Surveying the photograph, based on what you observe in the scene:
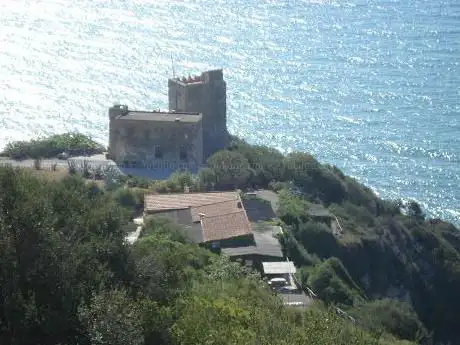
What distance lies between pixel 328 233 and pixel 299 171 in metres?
8.05

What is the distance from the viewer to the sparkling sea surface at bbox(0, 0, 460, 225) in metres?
56.8

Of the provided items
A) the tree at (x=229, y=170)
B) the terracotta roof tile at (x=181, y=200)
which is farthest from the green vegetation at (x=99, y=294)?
the tree at (x=229, y=170)

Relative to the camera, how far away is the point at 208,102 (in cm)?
4641

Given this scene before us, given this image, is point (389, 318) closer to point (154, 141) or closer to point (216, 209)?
point (216, 209)

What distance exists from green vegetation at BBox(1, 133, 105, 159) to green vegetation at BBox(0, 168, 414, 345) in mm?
21268

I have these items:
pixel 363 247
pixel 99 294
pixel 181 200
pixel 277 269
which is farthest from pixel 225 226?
pixel 99 294

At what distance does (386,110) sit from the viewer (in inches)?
2581

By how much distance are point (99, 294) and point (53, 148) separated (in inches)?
1037

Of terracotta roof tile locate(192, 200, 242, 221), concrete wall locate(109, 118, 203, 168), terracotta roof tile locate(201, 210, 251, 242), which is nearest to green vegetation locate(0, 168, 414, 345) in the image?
terracotta roof tile locate(201, 210, 251, 242)

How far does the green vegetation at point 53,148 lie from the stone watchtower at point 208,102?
513 cm

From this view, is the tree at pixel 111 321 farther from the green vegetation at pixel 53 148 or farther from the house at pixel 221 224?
the green vegetation at pixel 53 148

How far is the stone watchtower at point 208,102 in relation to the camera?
1813 inches

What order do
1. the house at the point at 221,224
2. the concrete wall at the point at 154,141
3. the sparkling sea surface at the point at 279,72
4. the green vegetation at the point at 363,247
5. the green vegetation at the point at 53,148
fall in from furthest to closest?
1. the sparkling sea surface at the point at 279,72
2. the green vegetation at the point at 53,148
3. the concrete wall at the point at 154,141
4. the green vegetation at the point at 363,247
5. the house at the point at 221,224

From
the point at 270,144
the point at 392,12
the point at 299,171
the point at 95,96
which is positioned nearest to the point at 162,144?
the point at 299,171
